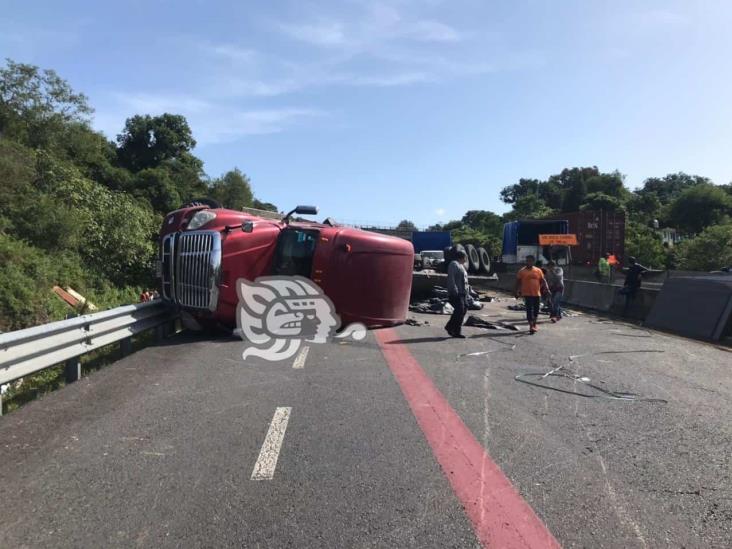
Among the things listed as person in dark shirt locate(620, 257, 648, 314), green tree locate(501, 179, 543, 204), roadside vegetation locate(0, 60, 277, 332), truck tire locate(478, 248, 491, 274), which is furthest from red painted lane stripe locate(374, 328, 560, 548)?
green tree locate(501, 179, 543, 204)

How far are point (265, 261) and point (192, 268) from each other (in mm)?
1195

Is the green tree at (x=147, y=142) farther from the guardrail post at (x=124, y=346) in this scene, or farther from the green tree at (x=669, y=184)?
the green tree at (x=669, y=184)

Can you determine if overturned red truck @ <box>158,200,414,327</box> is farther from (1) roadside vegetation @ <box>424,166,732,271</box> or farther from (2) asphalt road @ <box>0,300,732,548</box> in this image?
(1) roadside vegetation @ <box>424,166,732,271</box>

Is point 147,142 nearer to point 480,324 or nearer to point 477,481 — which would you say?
point 480,324

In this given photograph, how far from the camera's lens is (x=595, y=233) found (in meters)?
30.2

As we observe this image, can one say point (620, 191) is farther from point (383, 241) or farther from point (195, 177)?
point (383, 241)

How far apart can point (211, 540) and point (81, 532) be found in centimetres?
73

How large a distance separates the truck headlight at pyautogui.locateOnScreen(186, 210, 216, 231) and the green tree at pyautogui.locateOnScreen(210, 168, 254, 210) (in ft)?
165

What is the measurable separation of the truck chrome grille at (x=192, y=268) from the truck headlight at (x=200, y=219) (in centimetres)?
15

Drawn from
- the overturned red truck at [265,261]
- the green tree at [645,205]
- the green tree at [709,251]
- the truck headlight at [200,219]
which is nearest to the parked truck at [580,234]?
the green tree at [709,251]

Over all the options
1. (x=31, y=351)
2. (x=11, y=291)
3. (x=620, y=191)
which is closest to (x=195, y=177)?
(x=11, y=291)

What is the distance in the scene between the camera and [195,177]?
5166 cm

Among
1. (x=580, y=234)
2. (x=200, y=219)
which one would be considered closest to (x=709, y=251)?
(x=580, y=234)

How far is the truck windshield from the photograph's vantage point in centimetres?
973
